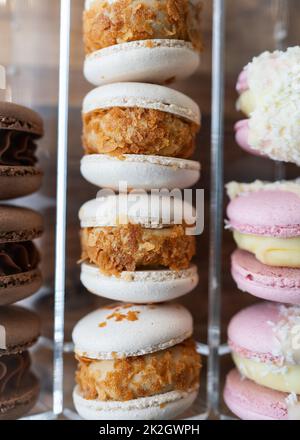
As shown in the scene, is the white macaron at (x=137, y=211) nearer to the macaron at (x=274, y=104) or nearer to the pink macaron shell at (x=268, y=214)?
the pink macaron shell at (x=268, y=214)

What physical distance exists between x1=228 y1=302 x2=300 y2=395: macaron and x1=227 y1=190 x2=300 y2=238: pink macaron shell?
7.4 inches

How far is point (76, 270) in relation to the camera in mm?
1246

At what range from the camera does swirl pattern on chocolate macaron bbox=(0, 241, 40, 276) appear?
3.12ft

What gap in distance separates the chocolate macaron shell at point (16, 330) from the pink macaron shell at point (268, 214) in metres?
0.49

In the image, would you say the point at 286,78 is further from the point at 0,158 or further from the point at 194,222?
the point at 0,158

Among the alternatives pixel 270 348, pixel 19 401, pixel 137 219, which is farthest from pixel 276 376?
pixel 19 401

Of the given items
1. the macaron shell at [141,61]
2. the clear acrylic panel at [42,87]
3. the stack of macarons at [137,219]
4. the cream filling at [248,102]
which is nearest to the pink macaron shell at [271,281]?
the stack of macarons at [137,219]

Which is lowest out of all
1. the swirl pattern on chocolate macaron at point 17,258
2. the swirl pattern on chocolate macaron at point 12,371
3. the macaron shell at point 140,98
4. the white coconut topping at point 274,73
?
the swirl pattern on chocolate macaron at point 12,371

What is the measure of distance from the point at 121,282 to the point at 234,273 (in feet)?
0.85

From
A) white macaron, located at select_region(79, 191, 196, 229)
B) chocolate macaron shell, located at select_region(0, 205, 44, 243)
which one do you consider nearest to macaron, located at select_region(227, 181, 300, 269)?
white macaron, located at select_region(79, 191, 196, 229)

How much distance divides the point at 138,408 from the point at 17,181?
1.67 ft

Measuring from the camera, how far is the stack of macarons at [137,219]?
892 mm

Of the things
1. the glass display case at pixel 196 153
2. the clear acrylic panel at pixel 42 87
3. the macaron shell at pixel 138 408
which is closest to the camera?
the macaron shell at pixel 138 408

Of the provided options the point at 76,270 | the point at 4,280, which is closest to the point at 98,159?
the point at 4,280
